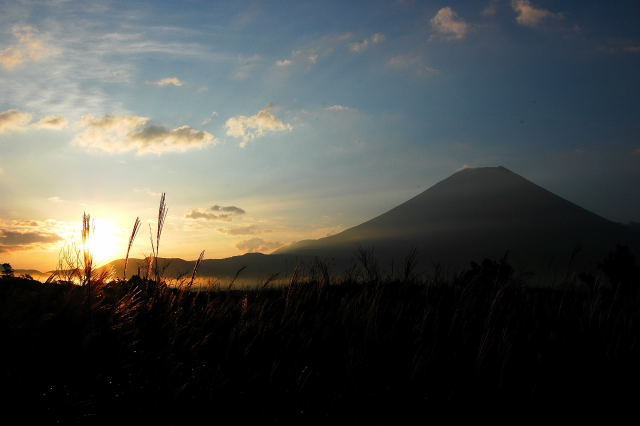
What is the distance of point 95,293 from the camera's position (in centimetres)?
416

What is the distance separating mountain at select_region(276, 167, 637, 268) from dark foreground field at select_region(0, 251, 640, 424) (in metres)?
108

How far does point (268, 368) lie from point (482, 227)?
156055mm

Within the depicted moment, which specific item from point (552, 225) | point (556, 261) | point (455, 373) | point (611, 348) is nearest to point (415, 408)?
point (455, 373)

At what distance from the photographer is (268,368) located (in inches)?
138

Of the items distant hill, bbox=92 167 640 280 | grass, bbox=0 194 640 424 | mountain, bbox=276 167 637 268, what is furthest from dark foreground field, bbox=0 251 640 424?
mountain, bbox=276 167 637 268

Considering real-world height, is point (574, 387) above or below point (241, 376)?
below

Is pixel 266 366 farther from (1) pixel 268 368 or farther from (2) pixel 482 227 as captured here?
(2) pixel 482 227

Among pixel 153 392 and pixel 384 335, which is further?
pixel 384 335

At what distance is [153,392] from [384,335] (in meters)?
2.16

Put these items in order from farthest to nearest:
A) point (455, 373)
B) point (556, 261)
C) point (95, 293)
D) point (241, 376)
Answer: point (556, 261)
point (95, 293)
point (455, 373)
point (241, 376)

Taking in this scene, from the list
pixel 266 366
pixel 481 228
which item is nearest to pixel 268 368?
pixel 266 366

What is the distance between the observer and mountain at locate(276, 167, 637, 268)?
127m

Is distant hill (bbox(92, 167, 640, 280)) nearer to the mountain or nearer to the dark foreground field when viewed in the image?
the mountain

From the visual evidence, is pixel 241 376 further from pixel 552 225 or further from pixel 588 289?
pixel 552 225
